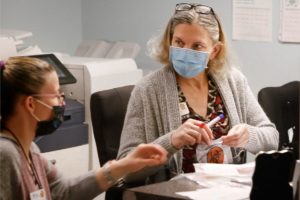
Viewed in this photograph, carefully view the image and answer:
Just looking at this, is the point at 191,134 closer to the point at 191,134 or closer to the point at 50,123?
the point at 191,134

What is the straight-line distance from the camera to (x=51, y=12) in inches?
169

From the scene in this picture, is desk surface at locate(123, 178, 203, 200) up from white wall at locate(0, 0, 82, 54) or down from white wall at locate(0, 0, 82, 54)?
down

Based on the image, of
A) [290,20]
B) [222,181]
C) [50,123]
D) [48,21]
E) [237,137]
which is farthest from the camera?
[48,21]

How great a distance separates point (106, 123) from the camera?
257 cm

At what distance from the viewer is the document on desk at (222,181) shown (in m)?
1.89

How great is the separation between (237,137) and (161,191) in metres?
0.51

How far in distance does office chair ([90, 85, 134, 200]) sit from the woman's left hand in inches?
19.7

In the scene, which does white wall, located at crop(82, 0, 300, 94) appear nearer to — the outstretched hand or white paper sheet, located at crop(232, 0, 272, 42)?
white paper sheet, located at crop(232, 0, 272, 42)

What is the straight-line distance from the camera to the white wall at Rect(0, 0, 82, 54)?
13.2 feet

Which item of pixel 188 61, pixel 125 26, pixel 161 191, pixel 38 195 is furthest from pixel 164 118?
pixel 125 26

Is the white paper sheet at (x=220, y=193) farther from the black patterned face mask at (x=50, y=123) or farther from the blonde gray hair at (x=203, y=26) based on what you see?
the blonde gray hair at (x=203, y=26)

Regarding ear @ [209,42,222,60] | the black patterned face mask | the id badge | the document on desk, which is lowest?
the document on desk

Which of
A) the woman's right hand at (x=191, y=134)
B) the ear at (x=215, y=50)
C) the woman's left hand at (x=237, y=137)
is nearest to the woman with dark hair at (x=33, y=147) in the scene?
the woman's right hand at (x=191, y=134)

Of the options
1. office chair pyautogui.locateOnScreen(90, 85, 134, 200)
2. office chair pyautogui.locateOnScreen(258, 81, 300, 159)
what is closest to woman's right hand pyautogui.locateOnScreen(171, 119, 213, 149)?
office chair pyautogui.locateOnScreen(90, 85, 134, 200)
